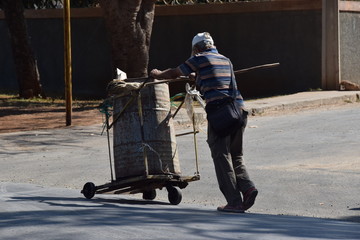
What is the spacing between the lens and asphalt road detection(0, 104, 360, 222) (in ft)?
32.7

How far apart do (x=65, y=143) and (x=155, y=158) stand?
6068 millimetres

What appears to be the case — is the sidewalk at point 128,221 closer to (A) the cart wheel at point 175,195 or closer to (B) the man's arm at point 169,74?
(A) the cart wheel at point 175,195

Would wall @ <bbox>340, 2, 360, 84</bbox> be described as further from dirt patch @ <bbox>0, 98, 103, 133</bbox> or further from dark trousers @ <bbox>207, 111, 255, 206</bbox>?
dark trousers @ <bbox>207, 111, 255, 206</bbox>

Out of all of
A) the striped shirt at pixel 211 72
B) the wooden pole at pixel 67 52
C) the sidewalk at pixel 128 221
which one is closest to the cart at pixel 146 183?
the sidewalk at pixel 128 221

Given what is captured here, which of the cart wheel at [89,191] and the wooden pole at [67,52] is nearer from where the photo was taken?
the cart wheel at [89,191]

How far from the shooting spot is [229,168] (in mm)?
8906

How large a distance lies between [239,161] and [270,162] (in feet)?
11.8

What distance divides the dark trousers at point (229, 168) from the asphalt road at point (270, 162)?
649 millimetres

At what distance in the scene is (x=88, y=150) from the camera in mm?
14680

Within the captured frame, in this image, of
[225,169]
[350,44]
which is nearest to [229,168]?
[225,169]

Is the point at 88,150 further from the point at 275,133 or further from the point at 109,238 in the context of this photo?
the point at 109,238

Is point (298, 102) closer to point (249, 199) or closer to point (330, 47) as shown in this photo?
point (330, 47)

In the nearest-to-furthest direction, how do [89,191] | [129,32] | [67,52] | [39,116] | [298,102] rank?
1. [89,191]
2. [67,52]
3. [39,116]
4. [298,102]
5. [129,32]

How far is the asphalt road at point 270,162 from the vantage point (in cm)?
996
